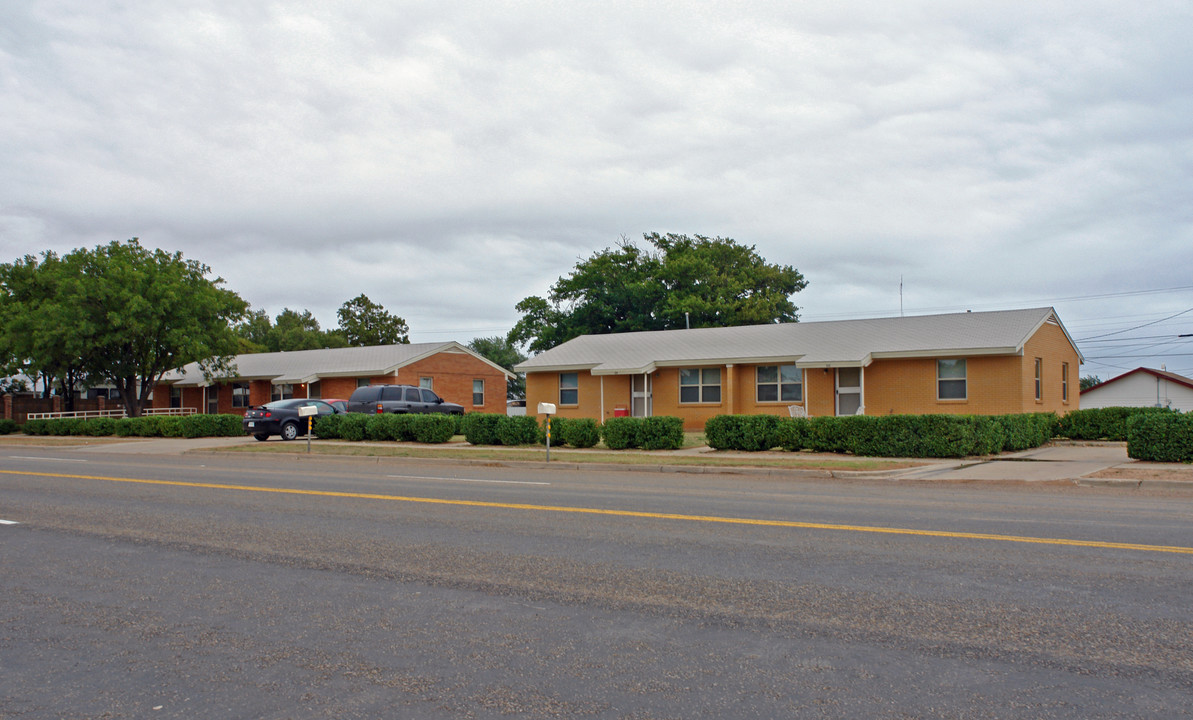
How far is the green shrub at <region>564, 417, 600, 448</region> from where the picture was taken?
76.0 feet

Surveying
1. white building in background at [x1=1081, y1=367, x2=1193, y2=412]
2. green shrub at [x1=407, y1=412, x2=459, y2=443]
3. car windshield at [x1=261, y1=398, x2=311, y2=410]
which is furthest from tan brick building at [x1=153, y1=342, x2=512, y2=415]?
white building in background at [x1=1081, y1=367, x2=1193, y2=412]

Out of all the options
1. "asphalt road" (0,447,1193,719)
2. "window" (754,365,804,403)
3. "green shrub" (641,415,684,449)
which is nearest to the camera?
"asphalt road" (0,447,1193,719)

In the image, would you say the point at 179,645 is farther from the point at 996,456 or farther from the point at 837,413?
the point at 837,413

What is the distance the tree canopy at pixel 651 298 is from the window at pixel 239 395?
1871 centimetres

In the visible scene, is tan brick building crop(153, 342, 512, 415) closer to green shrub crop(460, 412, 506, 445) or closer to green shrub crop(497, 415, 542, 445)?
green shrub crop(460, 412, 506, 445)

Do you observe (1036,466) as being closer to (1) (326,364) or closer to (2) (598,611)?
(2) (598,611)

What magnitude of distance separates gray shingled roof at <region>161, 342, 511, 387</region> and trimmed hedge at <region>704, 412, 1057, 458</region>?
22.6m

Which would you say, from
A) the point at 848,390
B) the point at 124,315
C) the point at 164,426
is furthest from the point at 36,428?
the point at 848,390

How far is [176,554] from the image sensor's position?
7.96 m

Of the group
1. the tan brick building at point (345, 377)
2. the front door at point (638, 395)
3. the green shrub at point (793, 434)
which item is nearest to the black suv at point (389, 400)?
the front door at point (638, 395)

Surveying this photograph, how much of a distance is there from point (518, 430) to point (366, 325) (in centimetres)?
5457

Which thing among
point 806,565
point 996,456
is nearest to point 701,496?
point 806,565

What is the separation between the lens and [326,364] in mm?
43438

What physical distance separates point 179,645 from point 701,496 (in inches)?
324
